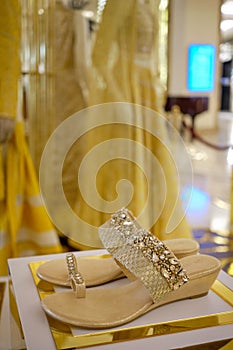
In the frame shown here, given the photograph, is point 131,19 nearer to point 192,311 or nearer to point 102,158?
point 102,158

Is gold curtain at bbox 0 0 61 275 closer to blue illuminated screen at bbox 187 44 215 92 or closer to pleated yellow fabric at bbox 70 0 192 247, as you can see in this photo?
pleated yellow fabric at bbox 70 0 192 247

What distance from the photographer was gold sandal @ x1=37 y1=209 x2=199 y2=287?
2.61ft

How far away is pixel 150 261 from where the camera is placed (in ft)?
2.30

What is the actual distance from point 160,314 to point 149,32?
146 centimetres

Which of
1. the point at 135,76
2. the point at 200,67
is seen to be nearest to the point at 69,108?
the point at 135,76

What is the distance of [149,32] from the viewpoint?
192 centimetres

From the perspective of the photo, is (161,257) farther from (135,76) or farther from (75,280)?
(135,76)

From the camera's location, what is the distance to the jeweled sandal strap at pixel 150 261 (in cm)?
70

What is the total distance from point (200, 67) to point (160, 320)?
717 cm

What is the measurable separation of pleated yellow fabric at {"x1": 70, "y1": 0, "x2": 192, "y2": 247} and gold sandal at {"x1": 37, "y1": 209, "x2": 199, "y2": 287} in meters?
1.03

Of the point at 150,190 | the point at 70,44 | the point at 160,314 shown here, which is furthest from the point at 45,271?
the point at 70,44

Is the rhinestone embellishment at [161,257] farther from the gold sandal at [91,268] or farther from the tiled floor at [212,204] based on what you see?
the tiled floor at [212,204]

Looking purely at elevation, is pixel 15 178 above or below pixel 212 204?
above

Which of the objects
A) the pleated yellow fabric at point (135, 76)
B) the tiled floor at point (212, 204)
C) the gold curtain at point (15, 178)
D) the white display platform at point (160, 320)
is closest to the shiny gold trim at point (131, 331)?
the white display platform at point (160, 320)
